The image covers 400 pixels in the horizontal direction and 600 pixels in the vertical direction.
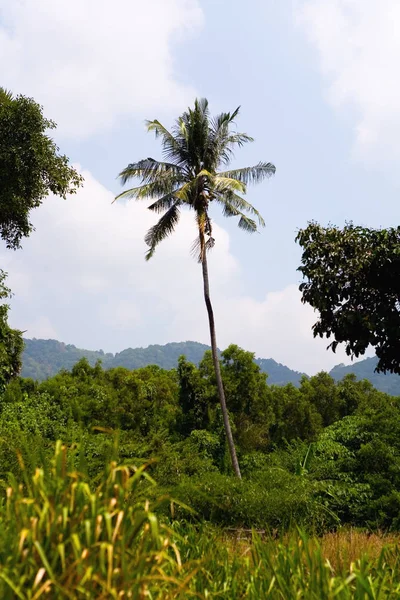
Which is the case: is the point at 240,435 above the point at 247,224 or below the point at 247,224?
below

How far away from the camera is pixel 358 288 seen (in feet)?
58.2

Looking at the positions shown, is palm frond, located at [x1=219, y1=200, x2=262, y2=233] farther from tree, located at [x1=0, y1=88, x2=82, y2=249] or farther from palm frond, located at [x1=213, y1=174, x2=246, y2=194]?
tree, located at [x1=0, y1=88, x2=82, y2=249]

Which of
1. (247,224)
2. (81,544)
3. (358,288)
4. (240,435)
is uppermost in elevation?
(247,224)

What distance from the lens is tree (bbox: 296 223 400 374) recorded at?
55.6 ft

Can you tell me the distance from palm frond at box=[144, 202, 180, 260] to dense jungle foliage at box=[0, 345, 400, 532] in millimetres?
9182

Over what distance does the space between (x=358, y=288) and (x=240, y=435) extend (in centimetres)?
2618

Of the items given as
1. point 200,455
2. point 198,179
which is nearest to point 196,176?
point 198,179

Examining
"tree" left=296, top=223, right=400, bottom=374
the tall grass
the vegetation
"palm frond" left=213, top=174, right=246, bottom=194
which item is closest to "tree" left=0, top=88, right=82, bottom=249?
the vegetation

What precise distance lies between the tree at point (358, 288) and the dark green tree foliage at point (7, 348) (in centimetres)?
1285

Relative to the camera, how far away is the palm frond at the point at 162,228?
2858cm

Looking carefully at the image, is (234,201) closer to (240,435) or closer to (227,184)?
(227,184)

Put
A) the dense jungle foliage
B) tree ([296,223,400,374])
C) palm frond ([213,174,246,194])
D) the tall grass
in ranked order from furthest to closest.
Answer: palm frond ([213,174,246,194]), the dense jungle foliage, tree ([296,223,400,374]), the tall grass

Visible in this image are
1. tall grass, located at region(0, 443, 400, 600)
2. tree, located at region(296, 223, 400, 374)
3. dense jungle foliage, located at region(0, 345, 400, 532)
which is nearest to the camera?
tall grass, located at region(0, 443, 400, 600)

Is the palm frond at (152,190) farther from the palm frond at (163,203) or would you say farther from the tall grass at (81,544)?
the tall grass at (81,544)
